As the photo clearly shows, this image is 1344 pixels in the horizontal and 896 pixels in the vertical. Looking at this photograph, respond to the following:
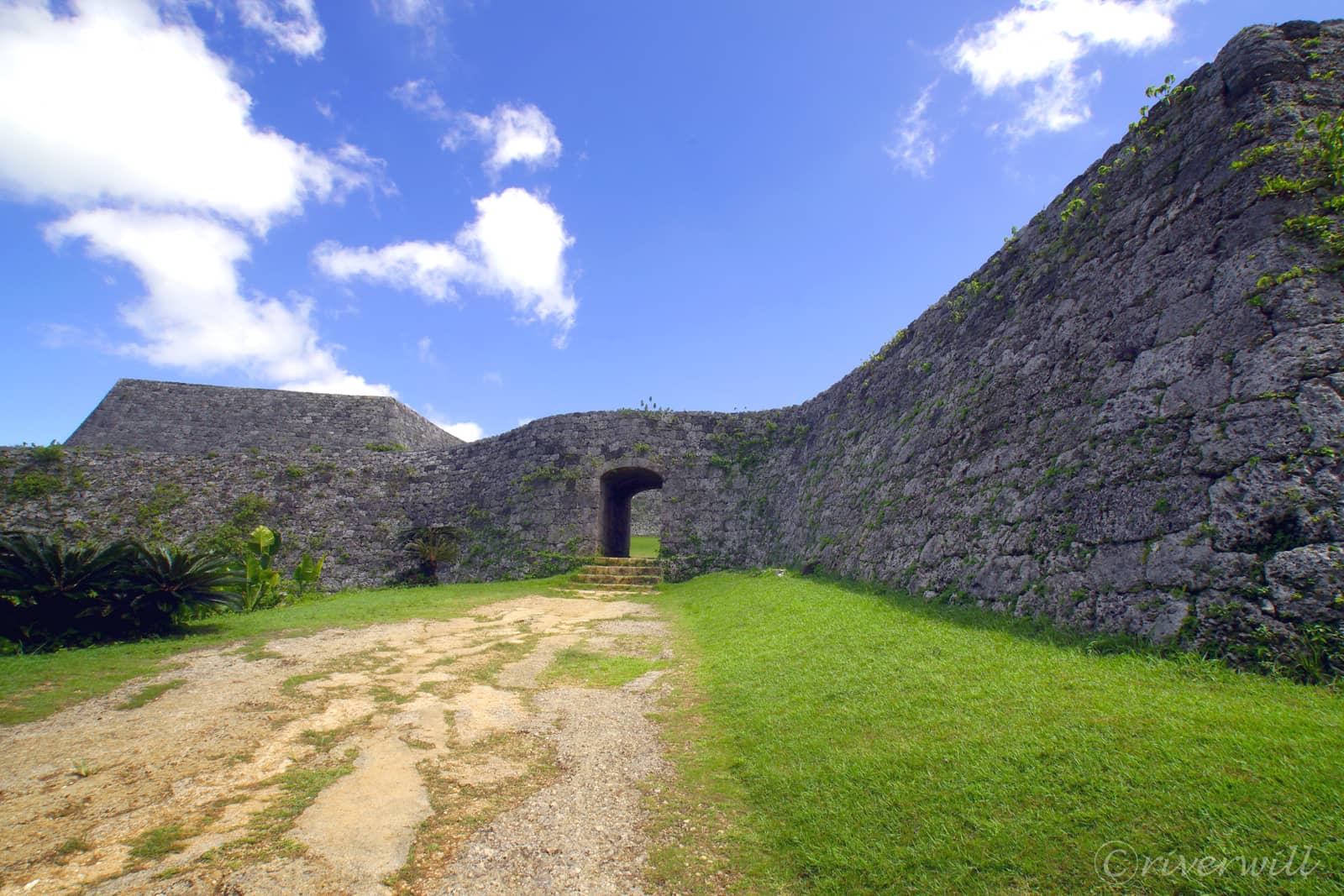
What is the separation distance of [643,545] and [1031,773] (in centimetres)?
2296

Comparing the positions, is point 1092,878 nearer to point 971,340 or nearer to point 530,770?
point 530,770

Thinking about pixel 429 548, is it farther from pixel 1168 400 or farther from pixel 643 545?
pixel 1168 400

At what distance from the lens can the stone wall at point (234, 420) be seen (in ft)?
65.8

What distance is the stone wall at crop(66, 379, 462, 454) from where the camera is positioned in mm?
20047

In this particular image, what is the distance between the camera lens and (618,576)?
12.7 meters

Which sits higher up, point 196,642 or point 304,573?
point 304,573

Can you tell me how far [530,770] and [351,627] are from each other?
5.30 metres

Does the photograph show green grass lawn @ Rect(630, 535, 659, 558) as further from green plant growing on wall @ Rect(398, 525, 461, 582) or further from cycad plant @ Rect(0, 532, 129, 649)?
cycad plant @ Rect(0, 532, 129, 649)

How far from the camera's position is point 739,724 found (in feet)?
13.2

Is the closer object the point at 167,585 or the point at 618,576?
the point at 167,585

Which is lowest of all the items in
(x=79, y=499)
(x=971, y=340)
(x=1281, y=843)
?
(x=1281, y=843)

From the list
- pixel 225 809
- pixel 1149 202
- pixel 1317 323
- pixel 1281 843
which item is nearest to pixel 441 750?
pixel 225 809

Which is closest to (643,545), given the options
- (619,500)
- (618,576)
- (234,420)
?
(619,500)

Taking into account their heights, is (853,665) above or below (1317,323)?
below
